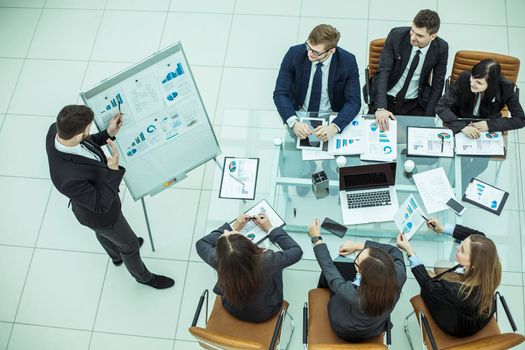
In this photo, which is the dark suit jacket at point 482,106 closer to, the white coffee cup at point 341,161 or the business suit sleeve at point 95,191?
the white coffee cup at point 341,161

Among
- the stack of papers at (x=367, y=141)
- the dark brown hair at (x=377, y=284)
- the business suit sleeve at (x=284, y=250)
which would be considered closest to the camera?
the dark brown hair at (x=377, y=284)

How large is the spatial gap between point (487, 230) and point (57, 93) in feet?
13.4

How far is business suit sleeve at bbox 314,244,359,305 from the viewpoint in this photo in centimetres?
264

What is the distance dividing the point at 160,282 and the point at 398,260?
6.02 feet

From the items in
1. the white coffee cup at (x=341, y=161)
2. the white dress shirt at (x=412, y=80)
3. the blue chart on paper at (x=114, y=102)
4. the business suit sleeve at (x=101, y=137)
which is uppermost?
the white dress shirt at (x=412, y=80)

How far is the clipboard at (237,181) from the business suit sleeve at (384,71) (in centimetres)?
112

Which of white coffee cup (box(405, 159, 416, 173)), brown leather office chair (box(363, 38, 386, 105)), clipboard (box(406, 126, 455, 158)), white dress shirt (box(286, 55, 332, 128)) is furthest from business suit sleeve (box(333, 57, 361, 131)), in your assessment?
white coffee cup (box(405, 159, 416, 173))

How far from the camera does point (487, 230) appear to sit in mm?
3186

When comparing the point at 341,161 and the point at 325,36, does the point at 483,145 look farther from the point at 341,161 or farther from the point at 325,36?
the point at 325,36

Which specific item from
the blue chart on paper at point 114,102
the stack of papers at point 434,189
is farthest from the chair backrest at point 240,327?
the blue chart on paper at point 114,102

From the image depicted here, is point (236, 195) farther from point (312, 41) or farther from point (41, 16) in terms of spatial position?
point (41, 16)

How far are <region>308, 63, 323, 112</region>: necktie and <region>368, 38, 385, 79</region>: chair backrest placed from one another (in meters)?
0.56

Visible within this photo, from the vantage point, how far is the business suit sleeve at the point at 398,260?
2.73 meters

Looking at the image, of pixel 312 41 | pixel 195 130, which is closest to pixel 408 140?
pixel 312 41
